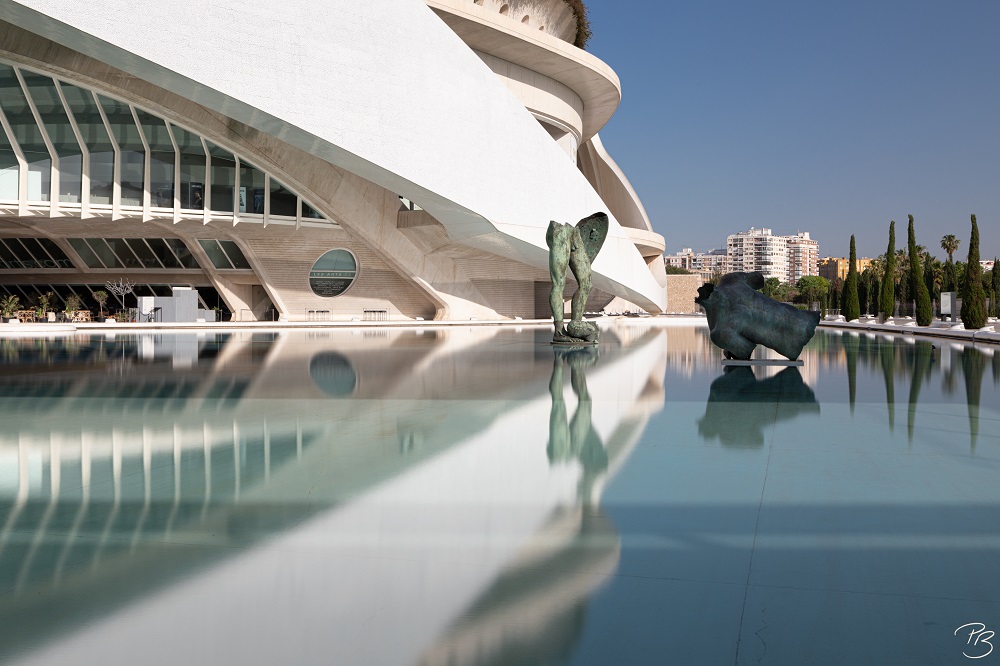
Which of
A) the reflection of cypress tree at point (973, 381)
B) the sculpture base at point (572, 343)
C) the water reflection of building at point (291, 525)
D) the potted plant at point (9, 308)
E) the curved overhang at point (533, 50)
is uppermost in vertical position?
the curved overhang at point (533, 50)

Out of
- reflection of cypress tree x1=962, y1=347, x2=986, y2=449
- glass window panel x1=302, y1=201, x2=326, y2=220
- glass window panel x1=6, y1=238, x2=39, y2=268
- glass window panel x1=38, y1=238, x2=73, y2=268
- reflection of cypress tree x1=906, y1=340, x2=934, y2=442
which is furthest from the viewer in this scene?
glass window panel x1=6, y1=238, x2=39, y2=268

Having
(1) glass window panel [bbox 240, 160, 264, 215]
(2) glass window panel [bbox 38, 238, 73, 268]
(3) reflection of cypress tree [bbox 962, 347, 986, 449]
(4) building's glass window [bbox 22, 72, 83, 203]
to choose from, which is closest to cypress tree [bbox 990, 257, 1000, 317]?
(3) reflection of cypress tree [bbox 962, 347, 986, 449]

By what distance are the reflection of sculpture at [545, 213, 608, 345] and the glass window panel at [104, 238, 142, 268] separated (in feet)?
68.6

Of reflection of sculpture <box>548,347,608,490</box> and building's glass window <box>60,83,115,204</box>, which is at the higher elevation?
building's glass window <box>60,83,115,204</box>

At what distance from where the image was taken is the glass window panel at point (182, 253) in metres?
29.7

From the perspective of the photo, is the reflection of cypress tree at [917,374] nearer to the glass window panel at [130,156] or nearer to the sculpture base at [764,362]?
the sculpture base at [764,362]

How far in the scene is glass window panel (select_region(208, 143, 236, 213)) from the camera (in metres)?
26.9

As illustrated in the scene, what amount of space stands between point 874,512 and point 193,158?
27324 millimetres

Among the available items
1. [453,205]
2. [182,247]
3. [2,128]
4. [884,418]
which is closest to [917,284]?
[453,205]

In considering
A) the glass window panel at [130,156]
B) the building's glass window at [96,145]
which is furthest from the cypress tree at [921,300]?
the building's glass window at [96,145]

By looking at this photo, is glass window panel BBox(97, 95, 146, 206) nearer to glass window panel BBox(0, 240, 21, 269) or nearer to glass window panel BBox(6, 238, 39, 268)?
glass window panel BBox(6, 238, 39, 268)

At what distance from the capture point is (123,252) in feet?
99.5

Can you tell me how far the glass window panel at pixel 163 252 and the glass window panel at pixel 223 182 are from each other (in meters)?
4.34

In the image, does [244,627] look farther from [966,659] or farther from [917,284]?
[917,284]
